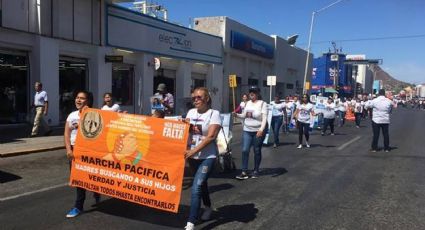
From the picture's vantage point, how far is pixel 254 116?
29.8 feet

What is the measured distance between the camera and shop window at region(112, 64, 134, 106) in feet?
72.4

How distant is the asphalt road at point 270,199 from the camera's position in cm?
596

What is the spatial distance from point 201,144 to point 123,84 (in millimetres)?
17787

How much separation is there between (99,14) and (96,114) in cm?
Answer: 1467

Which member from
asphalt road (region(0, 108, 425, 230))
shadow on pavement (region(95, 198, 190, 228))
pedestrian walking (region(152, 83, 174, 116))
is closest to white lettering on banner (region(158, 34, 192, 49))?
pedestrian walking (region(152, 83, 174, 116))

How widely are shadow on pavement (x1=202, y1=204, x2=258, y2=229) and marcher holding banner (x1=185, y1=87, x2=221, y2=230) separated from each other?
17.0 inches

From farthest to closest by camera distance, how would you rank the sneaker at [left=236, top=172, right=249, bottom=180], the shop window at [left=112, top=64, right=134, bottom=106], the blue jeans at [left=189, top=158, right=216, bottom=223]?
the shop window at [left=112, top=64, right=134, bottom=106], the sneaker at [left=236, top=172, right=249, bottom=180], the blue jeans at [left=189, top=158, right=216, bottom=223]

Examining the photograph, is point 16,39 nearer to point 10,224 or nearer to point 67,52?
point 67,52

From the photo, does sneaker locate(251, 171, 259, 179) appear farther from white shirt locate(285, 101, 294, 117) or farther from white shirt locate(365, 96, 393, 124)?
white shirt locate(285, 101, 294, 117)

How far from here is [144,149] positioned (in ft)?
18.7

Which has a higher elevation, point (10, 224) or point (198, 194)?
point (198, 194)

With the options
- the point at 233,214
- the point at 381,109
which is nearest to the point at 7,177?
the point at 233,214

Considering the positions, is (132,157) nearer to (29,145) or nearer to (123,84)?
(29,145)

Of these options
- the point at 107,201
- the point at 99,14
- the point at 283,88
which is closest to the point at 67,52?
the point at 99,14
